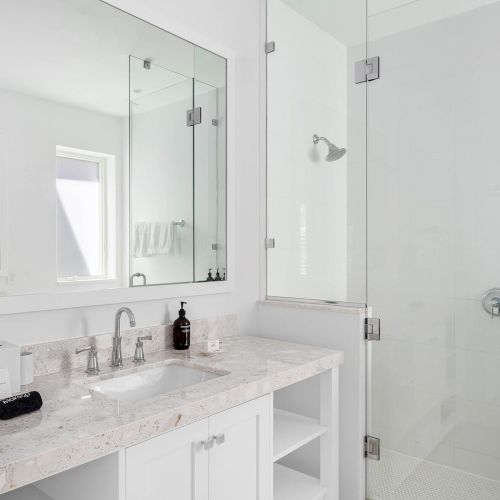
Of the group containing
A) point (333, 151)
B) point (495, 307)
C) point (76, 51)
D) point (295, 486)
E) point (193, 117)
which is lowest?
point (295, 486)

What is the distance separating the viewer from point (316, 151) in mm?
2230

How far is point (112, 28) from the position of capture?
1.74m

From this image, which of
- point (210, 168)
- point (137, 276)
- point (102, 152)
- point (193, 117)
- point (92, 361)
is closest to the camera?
point (92, 361)

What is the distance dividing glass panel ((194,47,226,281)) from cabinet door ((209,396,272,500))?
76 cm

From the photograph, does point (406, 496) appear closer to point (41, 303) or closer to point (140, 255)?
point (140, 255)

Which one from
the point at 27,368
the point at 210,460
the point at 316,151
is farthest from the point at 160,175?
the point at 210,460

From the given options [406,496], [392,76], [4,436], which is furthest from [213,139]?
[406,496]

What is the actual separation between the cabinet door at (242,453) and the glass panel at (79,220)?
2.41 ft

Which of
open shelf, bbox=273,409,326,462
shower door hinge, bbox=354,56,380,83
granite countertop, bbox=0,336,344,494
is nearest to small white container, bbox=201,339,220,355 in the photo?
granite countertop, bbox=0,336,344,494

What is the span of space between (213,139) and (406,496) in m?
1.82

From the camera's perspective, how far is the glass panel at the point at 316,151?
2.09m

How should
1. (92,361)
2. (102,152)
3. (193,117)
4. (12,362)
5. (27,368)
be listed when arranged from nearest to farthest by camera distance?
(12,362) < (27,368) < (92,361) < (102,152) < (193,117)

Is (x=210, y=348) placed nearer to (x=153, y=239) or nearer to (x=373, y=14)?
(x=153, y=239)

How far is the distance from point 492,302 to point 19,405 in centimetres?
169
